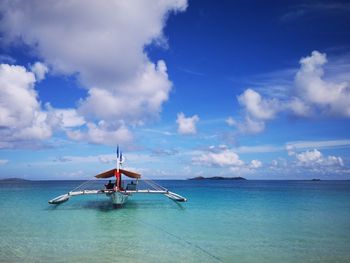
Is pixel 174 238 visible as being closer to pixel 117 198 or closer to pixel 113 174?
pixel 117 198

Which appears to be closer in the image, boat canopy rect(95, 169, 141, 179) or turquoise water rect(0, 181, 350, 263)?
turquoise water rect(0, 181, 350, 263)

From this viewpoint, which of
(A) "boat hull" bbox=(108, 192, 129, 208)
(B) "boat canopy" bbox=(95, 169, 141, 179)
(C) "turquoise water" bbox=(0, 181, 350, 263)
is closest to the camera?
(C) "turquoise water" bbox=(0, 181, 350, 263)

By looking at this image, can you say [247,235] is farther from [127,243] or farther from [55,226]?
[55,226]

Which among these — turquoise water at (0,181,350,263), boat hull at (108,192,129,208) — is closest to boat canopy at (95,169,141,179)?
boat hull at (108,192,129,208)

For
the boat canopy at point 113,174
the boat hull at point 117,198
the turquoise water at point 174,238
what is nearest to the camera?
the turquoise water at point 174,238

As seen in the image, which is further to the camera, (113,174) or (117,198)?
(113,174)

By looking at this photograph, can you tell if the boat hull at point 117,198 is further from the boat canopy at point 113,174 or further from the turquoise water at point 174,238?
the turquoise water at point 174,238

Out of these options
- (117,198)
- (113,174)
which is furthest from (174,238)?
(113,174)

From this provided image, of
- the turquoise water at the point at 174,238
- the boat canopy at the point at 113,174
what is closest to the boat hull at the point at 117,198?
the boat canopy at the point at 113,174

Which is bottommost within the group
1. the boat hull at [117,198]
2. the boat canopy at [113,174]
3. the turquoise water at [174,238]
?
the turquoise water at [174,238]

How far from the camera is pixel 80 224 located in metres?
18.4

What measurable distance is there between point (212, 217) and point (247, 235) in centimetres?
631

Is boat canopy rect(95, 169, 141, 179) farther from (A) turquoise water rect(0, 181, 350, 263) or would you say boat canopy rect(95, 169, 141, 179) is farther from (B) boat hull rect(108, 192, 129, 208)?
(A) turquoise water rect(0, 181, 350, 263)

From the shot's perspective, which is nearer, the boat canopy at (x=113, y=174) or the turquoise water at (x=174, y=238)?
the turquoise water at (x=174, y=238)
